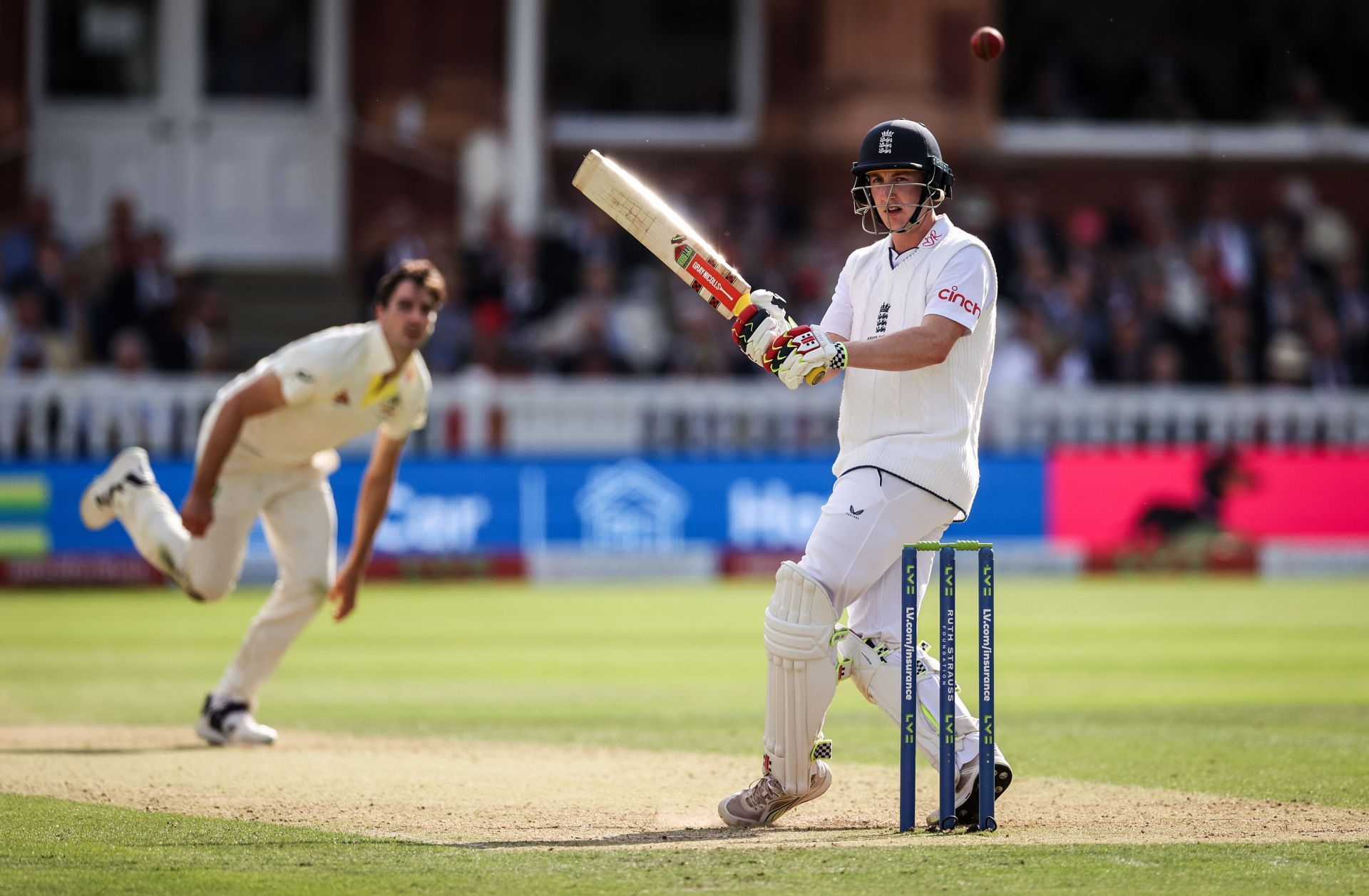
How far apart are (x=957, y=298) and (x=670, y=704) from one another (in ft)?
11.9

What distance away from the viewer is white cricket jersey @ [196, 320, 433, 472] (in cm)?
693

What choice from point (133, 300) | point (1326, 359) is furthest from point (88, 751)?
point (1326, 359)

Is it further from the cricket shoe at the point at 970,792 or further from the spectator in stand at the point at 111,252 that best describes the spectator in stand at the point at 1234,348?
the cricket shoe at the point at 970,792

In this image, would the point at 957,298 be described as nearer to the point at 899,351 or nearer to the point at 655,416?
the point at 899,351

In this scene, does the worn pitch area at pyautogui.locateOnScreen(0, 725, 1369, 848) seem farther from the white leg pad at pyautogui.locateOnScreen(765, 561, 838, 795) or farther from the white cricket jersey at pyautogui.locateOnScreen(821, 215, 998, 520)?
the white cricket jersey at pyautogui.locateOnScreen(821, 215, 998, 520)

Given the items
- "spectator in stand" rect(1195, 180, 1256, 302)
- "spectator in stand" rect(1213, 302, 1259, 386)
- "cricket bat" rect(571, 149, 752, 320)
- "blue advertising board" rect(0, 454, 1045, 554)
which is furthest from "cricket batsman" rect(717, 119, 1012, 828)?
"spectator in stand" rect(1195, 180, 1256, 302)

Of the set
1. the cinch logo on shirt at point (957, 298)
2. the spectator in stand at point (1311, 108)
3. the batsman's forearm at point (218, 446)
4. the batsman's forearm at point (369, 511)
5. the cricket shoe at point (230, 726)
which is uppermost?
the spectator in stand at point (1311, 108)

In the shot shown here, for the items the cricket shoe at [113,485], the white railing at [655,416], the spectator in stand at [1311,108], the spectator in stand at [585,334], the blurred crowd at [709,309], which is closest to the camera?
the cricket shoe at [113,485]

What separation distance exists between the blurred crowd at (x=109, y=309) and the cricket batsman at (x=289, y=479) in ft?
23.7

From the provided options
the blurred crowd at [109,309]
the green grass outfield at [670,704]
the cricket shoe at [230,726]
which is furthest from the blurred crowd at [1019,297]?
the cricket shoe at [230,726]

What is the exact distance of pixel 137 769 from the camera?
6266 millimetres

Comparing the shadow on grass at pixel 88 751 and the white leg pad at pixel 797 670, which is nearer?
the white leg pad at pixel 797 670

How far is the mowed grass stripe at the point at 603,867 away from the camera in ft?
14.0

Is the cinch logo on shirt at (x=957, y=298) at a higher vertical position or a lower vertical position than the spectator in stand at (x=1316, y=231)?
lower
